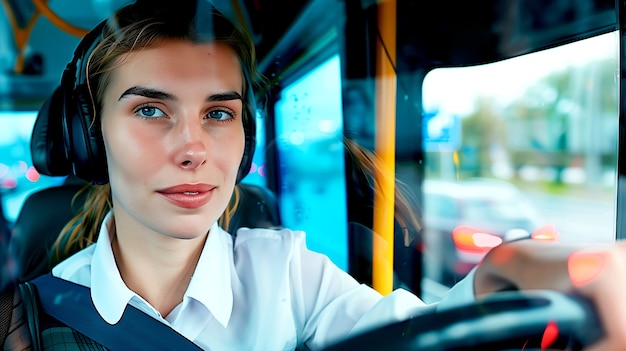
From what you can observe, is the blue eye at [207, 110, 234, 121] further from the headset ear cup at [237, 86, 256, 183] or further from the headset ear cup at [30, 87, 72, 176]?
the headset ear cup at [30, 87, 72, 176]

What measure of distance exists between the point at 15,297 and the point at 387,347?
839 mm

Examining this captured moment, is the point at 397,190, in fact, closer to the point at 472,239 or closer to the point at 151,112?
the point at 472,239

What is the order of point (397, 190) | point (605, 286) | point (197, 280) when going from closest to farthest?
point (605, 286)
point (197, 280)
point (397, 190)

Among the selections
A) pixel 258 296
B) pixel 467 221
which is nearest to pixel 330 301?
pixel 258 296

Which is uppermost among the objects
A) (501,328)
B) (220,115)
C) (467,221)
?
(220,115)

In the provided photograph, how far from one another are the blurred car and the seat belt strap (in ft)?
2.11

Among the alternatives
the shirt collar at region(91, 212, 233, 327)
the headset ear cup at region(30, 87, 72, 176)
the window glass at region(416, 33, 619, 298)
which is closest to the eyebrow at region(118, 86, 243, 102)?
the headset ear cup at region(30, 87, 72, 176)

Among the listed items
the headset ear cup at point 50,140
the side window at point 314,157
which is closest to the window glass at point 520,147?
the side window at point 314,157

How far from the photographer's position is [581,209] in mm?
1533

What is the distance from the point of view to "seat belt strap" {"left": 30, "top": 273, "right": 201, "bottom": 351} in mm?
1370

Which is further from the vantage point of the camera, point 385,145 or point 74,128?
point 385,145

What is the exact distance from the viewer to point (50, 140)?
1.33 m

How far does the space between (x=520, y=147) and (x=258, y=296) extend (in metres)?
0.74

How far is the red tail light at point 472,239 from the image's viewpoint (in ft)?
4.85
